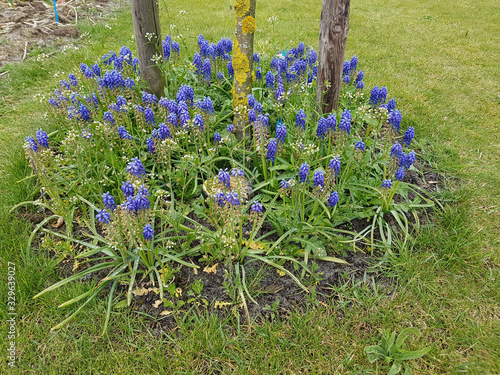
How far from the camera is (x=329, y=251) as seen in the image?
2926 millimetres

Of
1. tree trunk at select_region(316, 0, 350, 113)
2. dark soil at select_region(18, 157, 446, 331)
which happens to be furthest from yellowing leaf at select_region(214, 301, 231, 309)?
tree trunk at select_region(316, 0, 350, 113)

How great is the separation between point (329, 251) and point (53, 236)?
A: 2407mm

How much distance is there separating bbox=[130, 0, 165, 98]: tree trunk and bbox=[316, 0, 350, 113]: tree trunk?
179cm

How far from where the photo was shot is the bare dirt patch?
22.7ft

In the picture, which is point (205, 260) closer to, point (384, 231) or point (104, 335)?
point (104, 335)

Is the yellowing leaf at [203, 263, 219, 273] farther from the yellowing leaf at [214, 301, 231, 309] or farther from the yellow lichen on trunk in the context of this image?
the yellow lichen on trunk

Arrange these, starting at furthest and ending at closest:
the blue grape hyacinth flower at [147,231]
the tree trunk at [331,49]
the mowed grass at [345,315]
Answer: the tree trunk at [331,49]
the blue grape hyacinth flower at [147,231]
the mowed grass at [345,315]

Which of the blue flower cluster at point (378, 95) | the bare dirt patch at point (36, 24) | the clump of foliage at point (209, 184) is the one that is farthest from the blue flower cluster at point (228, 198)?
the bare dirt patch at point (36, 24)

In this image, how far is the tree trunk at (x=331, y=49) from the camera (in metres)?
3.38

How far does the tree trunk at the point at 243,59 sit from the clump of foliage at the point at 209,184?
13 centimetres

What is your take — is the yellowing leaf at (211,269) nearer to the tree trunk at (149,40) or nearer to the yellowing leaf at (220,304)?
the yellowing leaf at (220,304)

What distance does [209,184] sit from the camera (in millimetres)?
2936

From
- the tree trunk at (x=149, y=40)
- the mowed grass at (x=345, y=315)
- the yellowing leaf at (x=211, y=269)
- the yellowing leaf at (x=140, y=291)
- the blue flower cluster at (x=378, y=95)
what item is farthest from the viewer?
the blue flower cluster at (x=378, y=95)

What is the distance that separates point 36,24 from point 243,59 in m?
6.96
